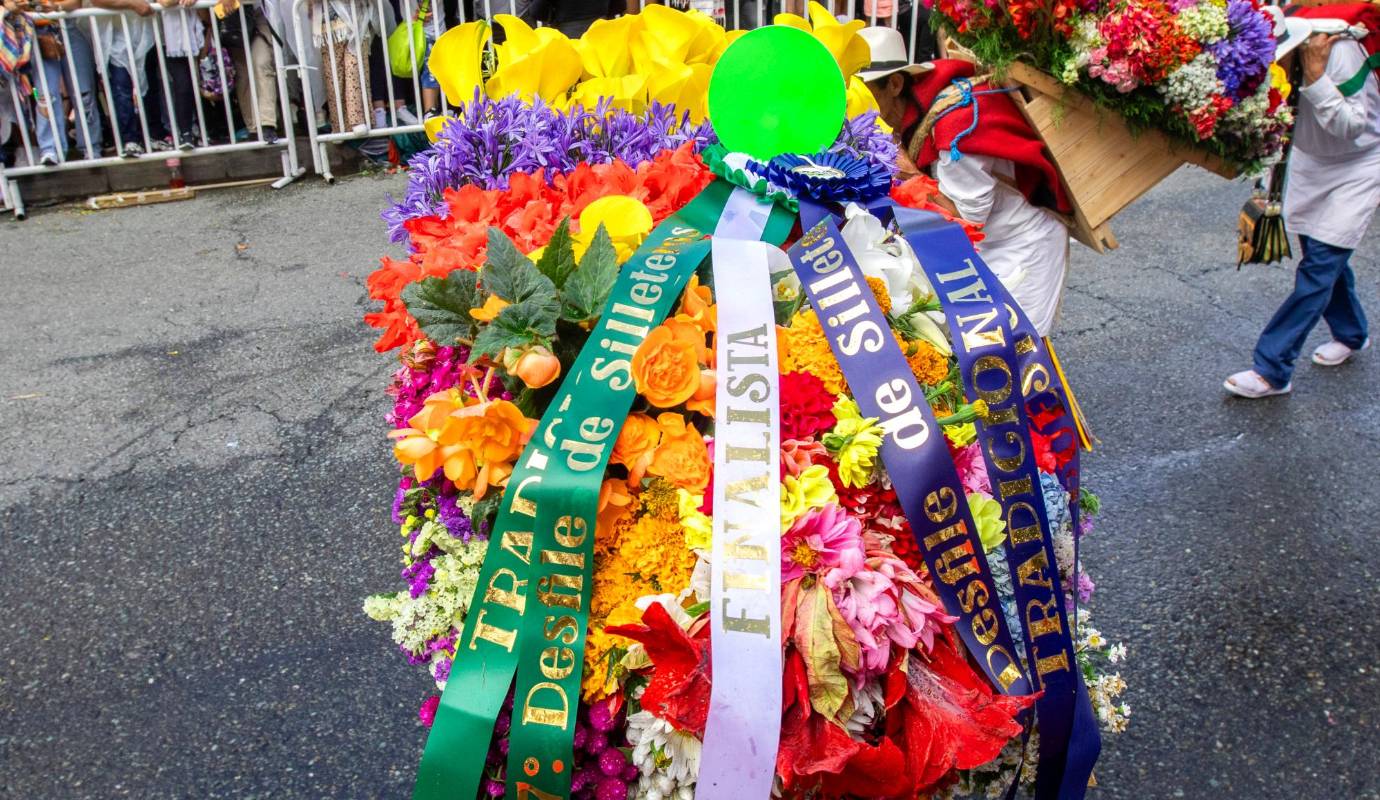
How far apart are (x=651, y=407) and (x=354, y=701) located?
1.86m

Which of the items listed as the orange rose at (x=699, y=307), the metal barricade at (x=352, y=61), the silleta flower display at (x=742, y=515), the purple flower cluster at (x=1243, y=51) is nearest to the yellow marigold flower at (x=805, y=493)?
the silleta flower display at (x=742, y=515)

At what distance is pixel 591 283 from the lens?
1.89m

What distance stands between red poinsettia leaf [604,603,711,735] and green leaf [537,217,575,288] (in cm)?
64

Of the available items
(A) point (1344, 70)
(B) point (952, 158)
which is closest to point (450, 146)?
(B) point (952, 158)

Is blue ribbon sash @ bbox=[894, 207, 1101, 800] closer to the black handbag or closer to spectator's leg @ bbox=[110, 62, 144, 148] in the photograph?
the black handbag

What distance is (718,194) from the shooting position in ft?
7.16

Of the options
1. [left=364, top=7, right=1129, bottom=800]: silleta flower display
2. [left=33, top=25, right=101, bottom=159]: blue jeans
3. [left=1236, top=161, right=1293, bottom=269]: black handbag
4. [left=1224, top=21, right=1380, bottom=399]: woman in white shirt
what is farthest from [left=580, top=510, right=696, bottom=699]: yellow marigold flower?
[left=33, top=25, right=101, bottom=159]: blue jeans

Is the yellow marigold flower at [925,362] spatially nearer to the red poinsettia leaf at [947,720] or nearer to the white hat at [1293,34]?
the red poinsettia leaf at [947,720]

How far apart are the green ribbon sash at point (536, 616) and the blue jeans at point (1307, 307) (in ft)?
12.3

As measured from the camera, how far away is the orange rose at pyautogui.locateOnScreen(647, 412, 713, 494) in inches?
66.5

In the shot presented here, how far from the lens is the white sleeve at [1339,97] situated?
396 cm

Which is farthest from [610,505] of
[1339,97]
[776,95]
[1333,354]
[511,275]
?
[1333,354]

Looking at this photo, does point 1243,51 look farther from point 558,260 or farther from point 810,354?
point 558,260

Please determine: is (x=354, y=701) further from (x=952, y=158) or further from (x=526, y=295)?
(x=952, y=158)
